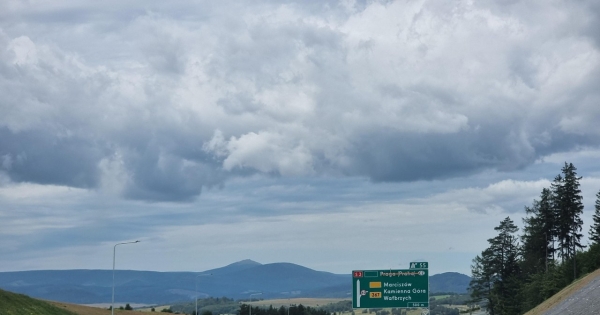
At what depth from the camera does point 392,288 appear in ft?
242

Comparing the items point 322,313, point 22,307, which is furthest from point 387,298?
point 322,313

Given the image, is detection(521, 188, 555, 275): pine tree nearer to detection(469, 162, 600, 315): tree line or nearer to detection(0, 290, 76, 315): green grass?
detection(469, 162, 600, 315): tree line

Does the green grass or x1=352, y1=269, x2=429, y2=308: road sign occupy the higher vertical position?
x1=352, y1=269, x2=429, y2=308: road sign

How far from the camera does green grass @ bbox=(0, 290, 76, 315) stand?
222 feet

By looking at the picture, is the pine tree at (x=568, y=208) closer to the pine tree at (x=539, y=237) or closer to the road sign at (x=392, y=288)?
the pine tree at (x=539, y=237)

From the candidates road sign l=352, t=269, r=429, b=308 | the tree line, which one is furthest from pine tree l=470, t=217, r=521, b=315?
road sign l=352, t=269, r=429, b=308

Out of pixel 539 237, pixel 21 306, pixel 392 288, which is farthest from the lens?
pixel 539 237

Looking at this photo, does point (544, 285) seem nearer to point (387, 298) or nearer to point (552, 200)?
point (552, 200)

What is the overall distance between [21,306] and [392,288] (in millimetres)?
31641

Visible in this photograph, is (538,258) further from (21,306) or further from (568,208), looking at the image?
(21,306)

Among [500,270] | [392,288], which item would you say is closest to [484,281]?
[500,270]

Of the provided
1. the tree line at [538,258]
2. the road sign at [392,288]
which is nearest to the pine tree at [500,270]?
the tree line at [538,258]

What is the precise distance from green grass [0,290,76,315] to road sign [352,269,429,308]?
2780 centimetres

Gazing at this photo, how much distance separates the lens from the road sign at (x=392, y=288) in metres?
73.6
